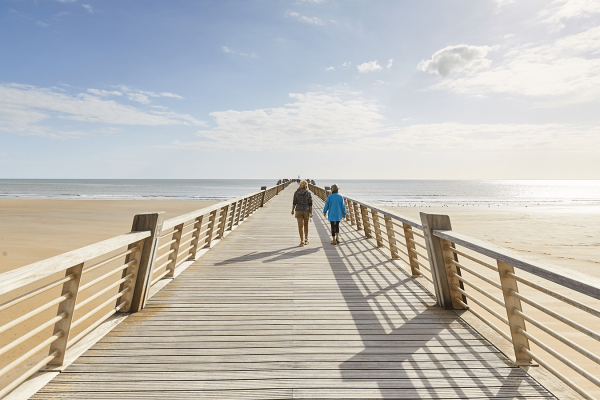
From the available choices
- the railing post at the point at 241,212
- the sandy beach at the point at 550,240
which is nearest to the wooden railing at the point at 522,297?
the sandy beach at the point at 550,240

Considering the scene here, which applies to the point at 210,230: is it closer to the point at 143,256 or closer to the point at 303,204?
the point at 303,204

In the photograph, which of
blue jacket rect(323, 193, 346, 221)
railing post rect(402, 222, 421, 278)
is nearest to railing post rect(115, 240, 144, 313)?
railing post rect(402, 222, 421, 278)

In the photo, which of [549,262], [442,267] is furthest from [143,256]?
[549,262]

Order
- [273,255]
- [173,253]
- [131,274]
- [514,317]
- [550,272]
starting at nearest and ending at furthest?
[550,272]
[514,317]
[131,274]
[173,253]
[273,255]

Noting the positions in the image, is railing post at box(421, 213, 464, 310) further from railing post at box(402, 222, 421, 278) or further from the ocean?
the ocean

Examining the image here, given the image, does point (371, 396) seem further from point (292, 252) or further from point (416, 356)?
point (292, 252)

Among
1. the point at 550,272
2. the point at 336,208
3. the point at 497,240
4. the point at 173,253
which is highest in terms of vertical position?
the point at 550,272

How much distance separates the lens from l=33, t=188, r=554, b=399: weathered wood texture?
2406 mm

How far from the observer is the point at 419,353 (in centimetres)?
292

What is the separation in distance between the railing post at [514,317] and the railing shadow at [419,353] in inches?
5.2

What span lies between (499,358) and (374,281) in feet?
7.54

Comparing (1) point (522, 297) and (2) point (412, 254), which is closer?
(1) point (522, 297)

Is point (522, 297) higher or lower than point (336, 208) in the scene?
lower

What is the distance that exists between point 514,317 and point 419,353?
0.84 metres
